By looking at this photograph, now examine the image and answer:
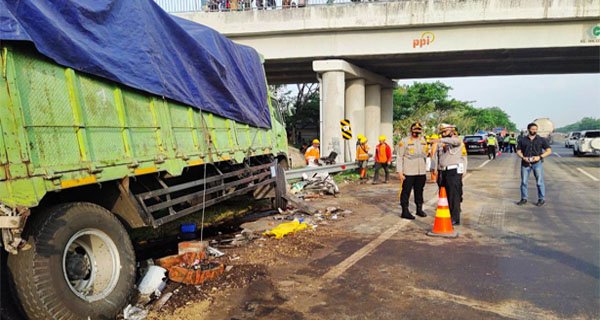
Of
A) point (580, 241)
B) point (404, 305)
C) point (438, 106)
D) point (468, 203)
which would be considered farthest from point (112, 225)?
point (438, 106)

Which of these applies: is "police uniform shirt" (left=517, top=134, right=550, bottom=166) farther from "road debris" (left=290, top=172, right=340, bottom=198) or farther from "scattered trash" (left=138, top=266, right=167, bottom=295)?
"scattered trash" (left=138, top=266, right=167, bottom=295)

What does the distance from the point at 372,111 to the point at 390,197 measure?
13.4 m

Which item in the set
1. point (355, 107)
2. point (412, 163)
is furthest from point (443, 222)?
point (355, 107)

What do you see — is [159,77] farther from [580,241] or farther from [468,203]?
[468,203]

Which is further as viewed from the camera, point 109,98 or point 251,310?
point 109,98

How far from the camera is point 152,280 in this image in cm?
444

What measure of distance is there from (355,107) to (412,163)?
42.6 ft

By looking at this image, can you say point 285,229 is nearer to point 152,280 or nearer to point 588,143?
point 152,280

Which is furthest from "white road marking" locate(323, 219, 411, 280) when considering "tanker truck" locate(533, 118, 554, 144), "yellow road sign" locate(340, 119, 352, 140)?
"tanker truck" locate(533, 118, 554, 144)

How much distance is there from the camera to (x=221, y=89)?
6.43m

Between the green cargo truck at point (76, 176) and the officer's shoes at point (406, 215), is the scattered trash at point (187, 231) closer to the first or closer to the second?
the green cargo truck at point (76, 176)

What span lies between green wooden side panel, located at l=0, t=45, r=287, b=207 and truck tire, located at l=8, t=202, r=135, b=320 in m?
0.28

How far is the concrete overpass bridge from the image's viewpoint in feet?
52.9

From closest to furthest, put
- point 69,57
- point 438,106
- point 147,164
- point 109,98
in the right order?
point 69,57, point 109,98, point 147,164, point 438,106
